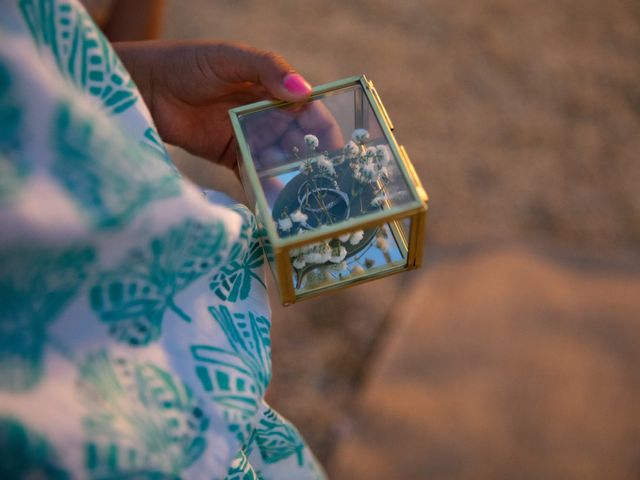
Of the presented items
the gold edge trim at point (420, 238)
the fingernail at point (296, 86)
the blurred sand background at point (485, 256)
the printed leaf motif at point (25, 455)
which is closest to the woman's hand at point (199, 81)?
the fingernail at point (296, 86)

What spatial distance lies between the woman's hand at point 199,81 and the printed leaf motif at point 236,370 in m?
0.31

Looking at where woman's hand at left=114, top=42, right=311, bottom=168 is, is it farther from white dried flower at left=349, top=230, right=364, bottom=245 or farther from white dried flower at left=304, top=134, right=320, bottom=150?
white dried flower at left=349, top=230, right=364, bottom=245

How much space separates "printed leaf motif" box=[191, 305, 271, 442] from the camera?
516mm

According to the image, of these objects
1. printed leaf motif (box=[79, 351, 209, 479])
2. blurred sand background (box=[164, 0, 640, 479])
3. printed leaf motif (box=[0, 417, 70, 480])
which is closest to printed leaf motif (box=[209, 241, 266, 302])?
printed leaf motif (box=[79, 351, 209, 479])

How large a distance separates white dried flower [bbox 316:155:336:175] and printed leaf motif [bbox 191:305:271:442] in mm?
218

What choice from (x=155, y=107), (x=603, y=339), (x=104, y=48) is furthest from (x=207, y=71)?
(x=603, y=339)

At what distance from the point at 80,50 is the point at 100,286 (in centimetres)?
22

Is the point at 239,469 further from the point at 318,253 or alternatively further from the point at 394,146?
the point at 394,146

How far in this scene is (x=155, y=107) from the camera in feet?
2.82

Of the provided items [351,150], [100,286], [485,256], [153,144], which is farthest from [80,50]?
[485,256]

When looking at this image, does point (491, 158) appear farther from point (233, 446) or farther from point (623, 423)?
point (233, 446)

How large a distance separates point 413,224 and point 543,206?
106 centimetres

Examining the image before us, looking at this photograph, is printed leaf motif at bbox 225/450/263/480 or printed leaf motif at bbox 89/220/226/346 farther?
printed leaf motif at bbox 225/450/263/480

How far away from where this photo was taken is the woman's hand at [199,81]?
756 millimetres
